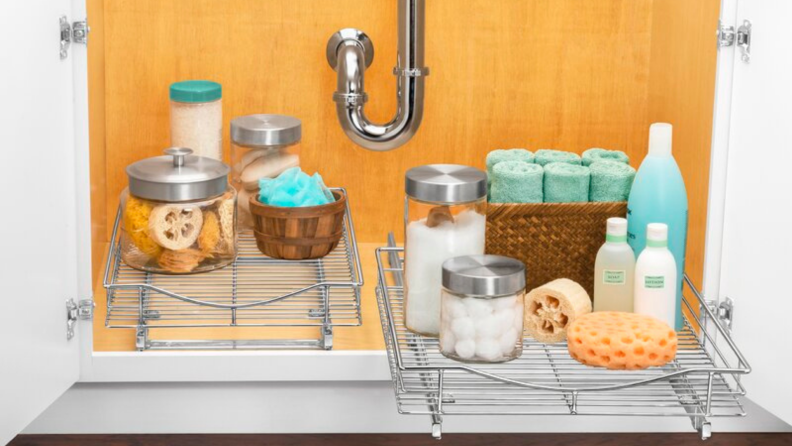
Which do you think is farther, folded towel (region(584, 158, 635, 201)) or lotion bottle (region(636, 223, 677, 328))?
folded towel (region(584, 158, 635, 201))

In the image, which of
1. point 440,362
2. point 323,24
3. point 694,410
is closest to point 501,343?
point 440,362

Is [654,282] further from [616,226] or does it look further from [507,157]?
[507,157]

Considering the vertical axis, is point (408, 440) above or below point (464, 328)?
below

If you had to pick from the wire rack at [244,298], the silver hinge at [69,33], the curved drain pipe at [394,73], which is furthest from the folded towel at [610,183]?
the silver hinge at [69,33]

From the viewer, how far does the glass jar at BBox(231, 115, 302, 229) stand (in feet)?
6.14

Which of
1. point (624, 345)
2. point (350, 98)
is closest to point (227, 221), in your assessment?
point (350, 98)

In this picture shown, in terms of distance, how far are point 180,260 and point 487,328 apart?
1.74ft

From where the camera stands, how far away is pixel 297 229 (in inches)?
70.2

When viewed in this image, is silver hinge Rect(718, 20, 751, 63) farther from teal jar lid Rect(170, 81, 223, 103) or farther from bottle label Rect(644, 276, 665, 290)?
teal jar lid Rect(170, 81, 223, 103)

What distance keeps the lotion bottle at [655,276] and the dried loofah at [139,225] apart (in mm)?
668

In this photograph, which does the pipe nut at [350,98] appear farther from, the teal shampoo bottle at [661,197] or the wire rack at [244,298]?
the teal shampoo bottle at [661,197]

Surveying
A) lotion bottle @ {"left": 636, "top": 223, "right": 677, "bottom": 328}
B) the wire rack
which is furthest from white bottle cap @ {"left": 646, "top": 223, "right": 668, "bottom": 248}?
the wire rack

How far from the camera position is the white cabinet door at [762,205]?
1.48 metres

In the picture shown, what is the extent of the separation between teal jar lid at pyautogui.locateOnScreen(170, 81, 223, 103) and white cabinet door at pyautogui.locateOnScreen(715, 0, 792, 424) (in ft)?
2.51
